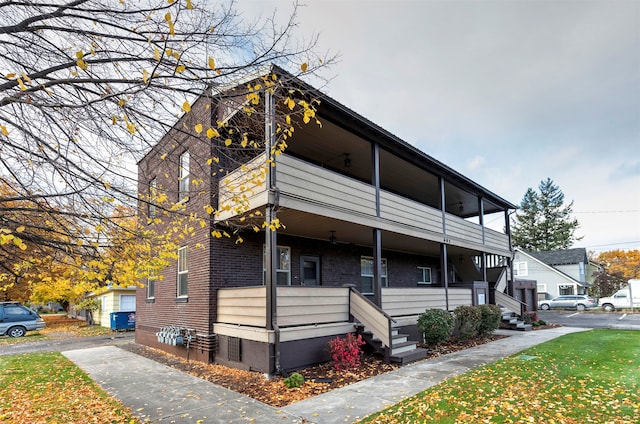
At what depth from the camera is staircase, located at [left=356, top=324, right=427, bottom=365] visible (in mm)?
9641

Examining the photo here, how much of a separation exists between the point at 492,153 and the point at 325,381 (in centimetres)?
3028

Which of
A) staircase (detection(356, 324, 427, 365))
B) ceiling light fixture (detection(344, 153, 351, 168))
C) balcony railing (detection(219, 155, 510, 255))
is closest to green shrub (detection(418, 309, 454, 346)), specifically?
staircase (detection(356, 324, 427, 365))

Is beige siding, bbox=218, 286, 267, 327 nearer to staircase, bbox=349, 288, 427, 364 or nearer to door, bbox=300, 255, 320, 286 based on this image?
staircase, bbox=349, 288, 427, 364

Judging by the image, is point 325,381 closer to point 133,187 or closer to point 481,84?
point 133,187

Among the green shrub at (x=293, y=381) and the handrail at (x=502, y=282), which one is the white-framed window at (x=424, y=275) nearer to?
the handrail at (x=502, y=282)

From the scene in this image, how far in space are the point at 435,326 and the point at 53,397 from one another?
30.8ft

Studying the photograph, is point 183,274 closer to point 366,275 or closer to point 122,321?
point 366,275

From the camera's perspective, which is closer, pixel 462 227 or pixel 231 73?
pixel 231 73

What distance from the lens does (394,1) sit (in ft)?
25.2

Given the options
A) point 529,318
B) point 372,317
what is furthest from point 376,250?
point 529,318

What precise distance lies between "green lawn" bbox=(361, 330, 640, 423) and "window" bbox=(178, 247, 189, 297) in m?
7.68

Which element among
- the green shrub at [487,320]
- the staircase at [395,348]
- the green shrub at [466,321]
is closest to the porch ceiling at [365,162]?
the green shrub at [466,321]

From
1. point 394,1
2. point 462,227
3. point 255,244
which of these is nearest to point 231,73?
point 394,1

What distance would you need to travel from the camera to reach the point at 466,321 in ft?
43.4
